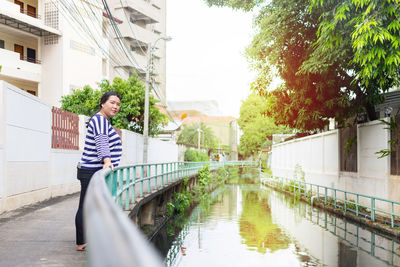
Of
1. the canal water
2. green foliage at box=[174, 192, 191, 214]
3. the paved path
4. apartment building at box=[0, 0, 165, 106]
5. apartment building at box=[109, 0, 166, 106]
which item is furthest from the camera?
apartment building at box=[109, 0, 166, 106]

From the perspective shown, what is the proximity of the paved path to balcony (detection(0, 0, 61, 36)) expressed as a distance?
56.4ft

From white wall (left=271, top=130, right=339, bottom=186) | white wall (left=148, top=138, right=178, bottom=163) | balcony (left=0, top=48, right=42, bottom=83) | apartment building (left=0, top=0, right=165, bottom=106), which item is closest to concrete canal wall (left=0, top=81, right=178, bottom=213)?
white wall (left=271, top=130, right=339, bottom=186)

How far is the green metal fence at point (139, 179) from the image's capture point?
670 cm

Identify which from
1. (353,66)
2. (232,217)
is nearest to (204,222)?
(232,217)

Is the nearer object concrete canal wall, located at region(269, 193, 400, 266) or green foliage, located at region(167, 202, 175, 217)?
concrete canal wall, located at region(269, 193, 400, 266)

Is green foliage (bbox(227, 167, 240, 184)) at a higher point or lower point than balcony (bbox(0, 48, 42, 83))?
lower

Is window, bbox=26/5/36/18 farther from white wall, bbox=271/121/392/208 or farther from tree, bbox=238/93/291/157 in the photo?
tree, bbox=238/93/291/157

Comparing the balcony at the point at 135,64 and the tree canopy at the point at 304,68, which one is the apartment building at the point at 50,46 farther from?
the tree canopy at the point at 304,68

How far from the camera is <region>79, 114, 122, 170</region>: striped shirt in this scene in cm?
500

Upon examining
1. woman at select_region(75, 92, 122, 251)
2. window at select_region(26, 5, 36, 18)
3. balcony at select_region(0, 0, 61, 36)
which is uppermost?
window at select_region(26, 5, 36, 18)

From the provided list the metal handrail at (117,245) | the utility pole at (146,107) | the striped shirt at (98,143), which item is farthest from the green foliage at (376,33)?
the utility pole at (146,107)

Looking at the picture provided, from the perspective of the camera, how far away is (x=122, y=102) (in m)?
26.2

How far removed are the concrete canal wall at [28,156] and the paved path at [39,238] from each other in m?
0.47

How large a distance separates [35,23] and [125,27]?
59.4ft
